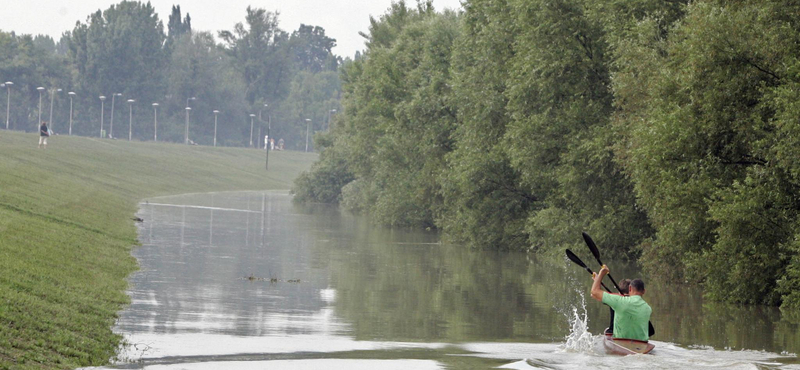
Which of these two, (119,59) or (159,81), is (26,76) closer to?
(119,59)

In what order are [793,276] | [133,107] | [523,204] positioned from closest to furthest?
[793,276], [523,204], [133,107]

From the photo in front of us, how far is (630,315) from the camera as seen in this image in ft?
54.7

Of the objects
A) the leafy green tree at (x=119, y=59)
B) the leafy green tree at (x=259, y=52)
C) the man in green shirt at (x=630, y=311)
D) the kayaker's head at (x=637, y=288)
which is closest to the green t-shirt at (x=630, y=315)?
the man in green shirt at (x=630, y=311)

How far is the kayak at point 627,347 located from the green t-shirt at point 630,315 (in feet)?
0.26

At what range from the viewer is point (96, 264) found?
25.5 metres

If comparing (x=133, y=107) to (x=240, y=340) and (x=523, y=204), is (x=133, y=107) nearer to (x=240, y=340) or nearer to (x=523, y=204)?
(x=523, y=204)

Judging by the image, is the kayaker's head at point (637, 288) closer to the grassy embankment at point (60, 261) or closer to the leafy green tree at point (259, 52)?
the grassy embankment at point (60, 261)

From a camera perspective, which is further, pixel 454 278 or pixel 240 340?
pixel 454 278

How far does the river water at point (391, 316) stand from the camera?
52.5ft

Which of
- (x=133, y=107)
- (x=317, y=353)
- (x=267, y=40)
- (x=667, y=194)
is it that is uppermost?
(x=267, y=40)

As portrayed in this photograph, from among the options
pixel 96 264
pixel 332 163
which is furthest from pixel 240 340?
pixel 332 163

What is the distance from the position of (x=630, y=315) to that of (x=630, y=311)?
0.07 metres

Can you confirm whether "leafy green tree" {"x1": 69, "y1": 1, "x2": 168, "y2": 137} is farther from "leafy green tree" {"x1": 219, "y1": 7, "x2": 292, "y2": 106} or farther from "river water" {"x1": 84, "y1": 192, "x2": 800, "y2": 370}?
"river water" {"x1": 84, "y1": 192, "x2": 800, "y2": 370}

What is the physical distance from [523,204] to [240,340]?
2723 cm
